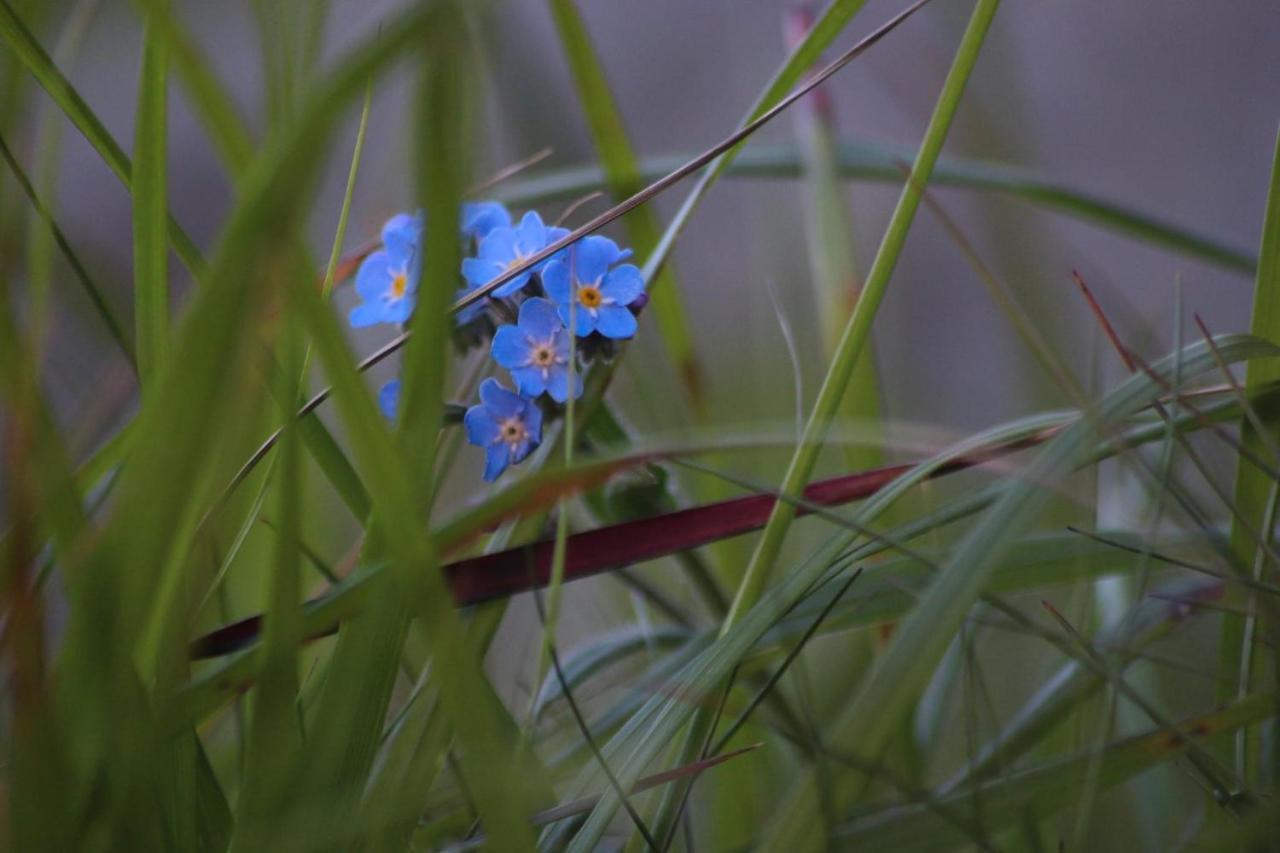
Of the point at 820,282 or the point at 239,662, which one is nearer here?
the point at 239,662

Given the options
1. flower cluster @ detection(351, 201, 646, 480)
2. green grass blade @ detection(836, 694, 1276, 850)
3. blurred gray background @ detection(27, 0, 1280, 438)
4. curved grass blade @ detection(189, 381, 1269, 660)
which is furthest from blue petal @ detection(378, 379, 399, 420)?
blurred gray background @ detection(27, 0, 1280, 438)

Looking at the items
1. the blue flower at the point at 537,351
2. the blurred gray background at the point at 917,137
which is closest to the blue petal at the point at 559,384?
the blue flower at the point at 537,351

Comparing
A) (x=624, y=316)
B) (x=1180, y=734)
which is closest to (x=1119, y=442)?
(x=1180, y=734)

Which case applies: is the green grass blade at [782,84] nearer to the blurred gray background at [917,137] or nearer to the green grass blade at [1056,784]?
the green grass blade at [1056,784]

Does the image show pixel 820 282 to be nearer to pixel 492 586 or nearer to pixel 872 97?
pixel 492 586

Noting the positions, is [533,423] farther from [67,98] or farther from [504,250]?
[67,98]

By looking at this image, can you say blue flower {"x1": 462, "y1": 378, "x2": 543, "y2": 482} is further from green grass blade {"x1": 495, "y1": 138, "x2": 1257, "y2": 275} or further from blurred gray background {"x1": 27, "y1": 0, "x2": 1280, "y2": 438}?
blurred gray background {"x1": 27, "y1": 0, "x2": 1280, "y2": 438}
